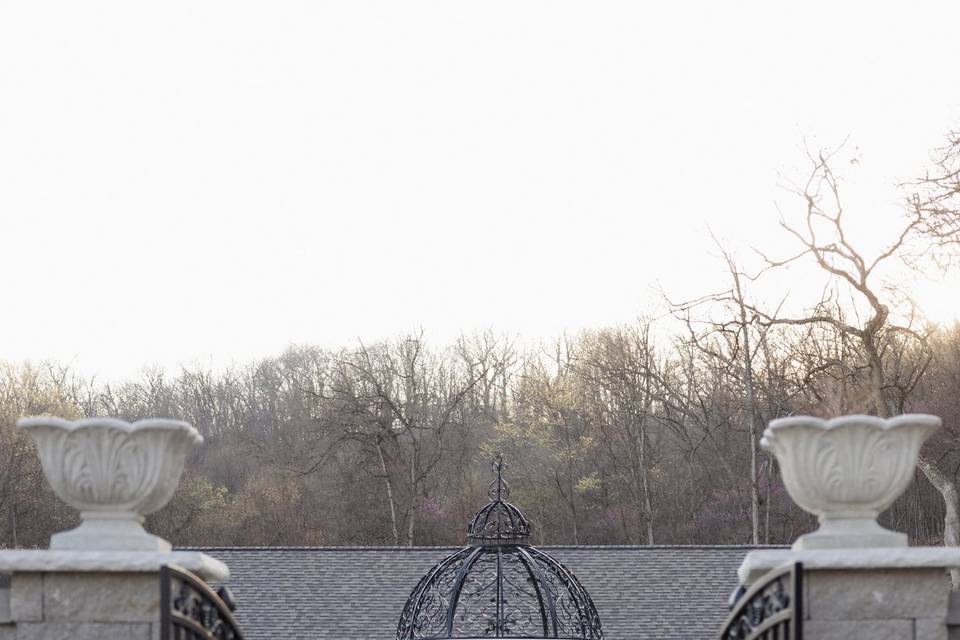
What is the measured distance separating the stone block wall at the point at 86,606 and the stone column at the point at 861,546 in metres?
2.91

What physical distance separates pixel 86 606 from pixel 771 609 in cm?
315

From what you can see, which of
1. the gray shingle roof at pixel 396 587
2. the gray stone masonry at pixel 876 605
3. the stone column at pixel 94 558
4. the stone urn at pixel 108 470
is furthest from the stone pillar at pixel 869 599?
the gray shingle roof at pixel 396 587

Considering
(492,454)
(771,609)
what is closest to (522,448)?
(492,454)

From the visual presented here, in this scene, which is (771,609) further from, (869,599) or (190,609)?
(190,609)

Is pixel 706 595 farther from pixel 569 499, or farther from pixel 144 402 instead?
pixel 144 402

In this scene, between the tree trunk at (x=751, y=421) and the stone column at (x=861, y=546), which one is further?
the tree trunk at (x=751, y=421)

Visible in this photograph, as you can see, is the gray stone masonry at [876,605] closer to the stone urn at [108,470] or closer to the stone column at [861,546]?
the stone column at [861,546]

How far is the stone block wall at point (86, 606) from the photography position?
6285 millimetres

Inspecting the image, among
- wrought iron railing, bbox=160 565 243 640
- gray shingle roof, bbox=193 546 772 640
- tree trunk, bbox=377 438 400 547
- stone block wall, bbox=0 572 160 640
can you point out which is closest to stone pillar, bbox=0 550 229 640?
stone block wall, bbox=0 572 160 640

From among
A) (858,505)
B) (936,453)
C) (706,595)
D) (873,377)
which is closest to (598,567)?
(706,595)

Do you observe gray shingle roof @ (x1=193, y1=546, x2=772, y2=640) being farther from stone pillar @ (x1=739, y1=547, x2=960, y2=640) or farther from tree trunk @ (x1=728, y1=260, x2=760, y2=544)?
stone pillar @ (x1=739, y1=547, x2=960, y2=640)

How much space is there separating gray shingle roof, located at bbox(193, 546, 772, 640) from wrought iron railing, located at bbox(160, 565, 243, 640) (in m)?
18.0

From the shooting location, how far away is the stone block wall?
6285 millimetres

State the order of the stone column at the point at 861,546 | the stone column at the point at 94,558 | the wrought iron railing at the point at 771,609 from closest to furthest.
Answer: the wrought iron railing at the point at 771,609, the stone column at the point at 861,546, the stone column at the point at 94,558
